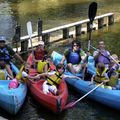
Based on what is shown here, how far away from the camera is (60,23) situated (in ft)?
62.5

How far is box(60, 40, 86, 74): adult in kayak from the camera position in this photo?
10203mm

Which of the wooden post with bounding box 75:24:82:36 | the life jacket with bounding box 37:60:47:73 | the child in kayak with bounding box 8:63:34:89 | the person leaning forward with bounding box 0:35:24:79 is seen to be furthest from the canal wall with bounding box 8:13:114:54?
the child in kayak with bounding box 8:63:34:89

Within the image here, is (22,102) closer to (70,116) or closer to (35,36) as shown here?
(70,116)

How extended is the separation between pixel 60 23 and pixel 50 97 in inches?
434

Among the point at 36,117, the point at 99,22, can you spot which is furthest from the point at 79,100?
the point at 99,22

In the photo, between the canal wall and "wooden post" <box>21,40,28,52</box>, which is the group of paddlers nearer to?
the canal wall

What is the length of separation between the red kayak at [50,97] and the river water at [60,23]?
0.82 ft

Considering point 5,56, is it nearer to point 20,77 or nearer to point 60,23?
point 20,77

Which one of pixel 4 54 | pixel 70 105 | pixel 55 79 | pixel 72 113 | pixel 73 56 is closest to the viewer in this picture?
pixel 70 105

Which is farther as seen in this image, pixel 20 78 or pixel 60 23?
pixel 60 23

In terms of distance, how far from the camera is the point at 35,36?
14.4 m

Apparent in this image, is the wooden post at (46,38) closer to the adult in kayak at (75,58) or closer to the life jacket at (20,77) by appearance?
the adult in kayak at (75,58)

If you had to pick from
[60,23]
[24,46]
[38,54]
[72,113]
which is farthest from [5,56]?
[60,23]

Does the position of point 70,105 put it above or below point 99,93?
below
